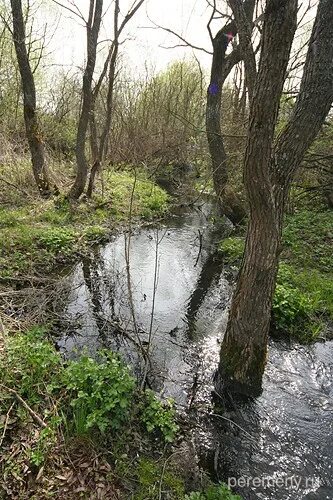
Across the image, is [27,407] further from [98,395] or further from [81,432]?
[98,395]

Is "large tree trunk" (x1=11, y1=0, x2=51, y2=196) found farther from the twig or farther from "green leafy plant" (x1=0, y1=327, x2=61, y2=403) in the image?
the twig

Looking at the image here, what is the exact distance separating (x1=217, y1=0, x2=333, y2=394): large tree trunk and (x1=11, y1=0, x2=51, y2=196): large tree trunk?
24.4 feet

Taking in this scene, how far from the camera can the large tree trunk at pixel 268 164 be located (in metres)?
2.69

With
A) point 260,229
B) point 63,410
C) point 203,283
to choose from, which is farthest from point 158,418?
point 203,283

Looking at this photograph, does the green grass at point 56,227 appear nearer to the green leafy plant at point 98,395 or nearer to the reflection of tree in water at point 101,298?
the reflection of tree in water at point 101,298

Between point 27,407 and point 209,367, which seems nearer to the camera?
point 27,407

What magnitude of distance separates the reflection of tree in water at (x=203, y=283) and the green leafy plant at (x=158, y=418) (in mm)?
1798

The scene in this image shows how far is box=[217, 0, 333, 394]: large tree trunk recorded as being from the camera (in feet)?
8.82

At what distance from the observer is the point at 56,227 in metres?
7.77

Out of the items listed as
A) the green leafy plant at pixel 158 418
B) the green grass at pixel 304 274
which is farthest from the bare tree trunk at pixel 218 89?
the green leafy plant at pixel 158 418

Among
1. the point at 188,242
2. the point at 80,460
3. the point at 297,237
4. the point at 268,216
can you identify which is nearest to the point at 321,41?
the point at 268,216

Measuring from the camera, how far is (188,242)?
9094 mm

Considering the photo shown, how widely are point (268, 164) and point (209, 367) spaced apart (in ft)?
8.82

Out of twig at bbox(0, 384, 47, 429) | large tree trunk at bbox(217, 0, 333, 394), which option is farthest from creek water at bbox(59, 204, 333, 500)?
twig at bbox(0, 384, 47, 429)
